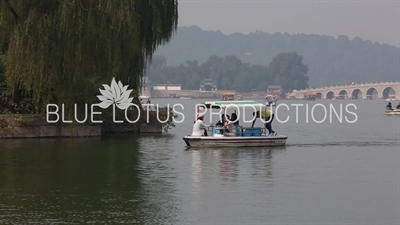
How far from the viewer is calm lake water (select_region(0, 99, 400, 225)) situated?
18.0m

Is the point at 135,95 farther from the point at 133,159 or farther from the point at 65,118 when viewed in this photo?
the point at 133,159

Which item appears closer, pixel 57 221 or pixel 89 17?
pixel 57 221

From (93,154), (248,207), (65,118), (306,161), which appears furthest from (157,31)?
(248,207)

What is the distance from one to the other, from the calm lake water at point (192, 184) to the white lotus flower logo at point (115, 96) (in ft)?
11.0

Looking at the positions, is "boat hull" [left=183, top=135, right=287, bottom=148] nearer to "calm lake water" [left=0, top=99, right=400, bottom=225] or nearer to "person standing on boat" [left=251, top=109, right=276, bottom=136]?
"calm lake water" [left=0, top=99, right=400, bottom=225]

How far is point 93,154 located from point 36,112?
7.78 m

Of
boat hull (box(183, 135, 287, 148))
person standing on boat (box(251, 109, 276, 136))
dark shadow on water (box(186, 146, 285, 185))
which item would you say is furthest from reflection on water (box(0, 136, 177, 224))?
person standing on boat (box(251, 109, 276, 136))

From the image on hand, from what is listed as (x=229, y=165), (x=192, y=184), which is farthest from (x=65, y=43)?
(x=192, y=184)

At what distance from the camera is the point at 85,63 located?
33.6 meters

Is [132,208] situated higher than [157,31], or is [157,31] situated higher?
[157,31]

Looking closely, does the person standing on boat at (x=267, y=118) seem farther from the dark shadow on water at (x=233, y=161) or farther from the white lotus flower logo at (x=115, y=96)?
the white lotus flower logo at (x=115, y=96)

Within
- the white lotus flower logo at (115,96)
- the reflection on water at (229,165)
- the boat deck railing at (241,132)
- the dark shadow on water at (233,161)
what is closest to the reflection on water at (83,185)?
the reflection on water at (229,165)

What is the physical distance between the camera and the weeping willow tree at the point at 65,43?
3250 cm

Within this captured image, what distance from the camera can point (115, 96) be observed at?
3959 centimetres
